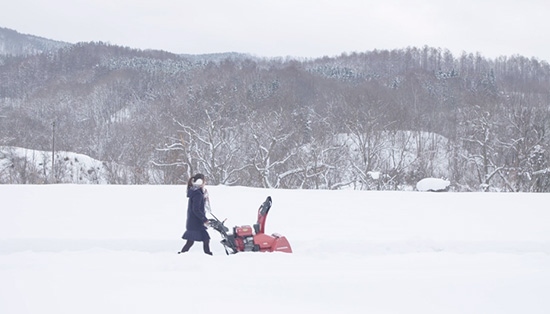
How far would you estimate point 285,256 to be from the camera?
21.4 feet

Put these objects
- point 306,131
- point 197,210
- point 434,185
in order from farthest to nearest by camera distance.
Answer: point 306,131 → point 434,185 → point 197,210

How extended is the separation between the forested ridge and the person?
22604 millimetres

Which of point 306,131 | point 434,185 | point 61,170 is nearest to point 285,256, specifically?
point 434,185

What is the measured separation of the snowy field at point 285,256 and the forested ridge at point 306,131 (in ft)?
54.9

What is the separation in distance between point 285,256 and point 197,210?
72.2 inches

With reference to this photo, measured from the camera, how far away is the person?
7.63 metres

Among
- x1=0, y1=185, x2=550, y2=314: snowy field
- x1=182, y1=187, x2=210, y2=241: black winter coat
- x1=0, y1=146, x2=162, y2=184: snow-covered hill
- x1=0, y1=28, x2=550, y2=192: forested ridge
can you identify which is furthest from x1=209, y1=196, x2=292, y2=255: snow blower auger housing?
x1=0, y1=146, x2=162, y2=184: snow-covered hill

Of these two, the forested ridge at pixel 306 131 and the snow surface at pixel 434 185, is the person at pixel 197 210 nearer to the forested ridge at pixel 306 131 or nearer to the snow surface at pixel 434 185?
the snow surface at pixel 434 185

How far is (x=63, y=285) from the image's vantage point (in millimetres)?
4652

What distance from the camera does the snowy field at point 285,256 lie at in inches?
176

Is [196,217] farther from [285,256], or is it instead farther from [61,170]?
[61,170]

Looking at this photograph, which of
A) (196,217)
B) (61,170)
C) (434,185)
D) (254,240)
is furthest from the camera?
(61,170)

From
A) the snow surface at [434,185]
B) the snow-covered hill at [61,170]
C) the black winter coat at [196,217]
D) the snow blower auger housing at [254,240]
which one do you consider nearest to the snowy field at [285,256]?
the black winter coat at [196,217]

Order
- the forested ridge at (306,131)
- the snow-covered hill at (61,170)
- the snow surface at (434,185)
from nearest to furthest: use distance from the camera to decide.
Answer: the snow surface at (434,185)
the snow-covered hill at (61,170)
the forested ridge at (306,131)
